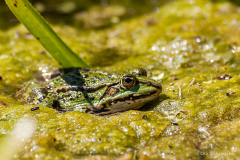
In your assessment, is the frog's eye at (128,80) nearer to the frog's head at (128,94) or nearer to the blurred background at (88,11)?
the frog's head at (128,94)

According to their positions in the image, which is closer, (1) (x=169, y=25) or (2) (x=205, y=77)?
(2) (x=205, y=77)

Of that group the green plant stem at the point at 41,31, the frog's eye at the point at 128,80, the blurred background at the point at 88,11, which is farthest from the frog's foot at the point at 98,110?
the blurred background at the point at 88,11

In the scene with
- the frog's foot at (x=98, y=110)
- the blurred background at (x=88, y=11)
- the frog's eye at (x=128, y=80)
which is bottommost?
the frog's foot at (x=98, y=110)

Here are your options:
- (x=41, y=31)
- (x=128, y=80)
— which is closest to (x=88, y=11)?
(x=41, y=31)

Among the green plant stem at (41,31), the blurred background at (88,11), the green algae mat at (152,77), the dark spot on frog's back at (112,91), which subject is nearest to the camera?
the green algae mat at (152,77)

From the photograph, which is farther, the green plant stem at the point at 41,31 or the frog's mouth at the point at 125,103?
the frog's mouth at the point at 125,103

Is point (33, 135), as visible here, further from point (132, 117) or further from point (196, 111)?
point (196, 111)

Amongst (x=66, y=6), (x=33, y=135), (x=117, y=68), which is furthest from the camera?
(x=66, y=6)

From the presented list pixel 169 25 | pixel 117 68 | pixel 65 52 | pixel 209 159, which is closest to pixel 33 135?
pixel 65 52
